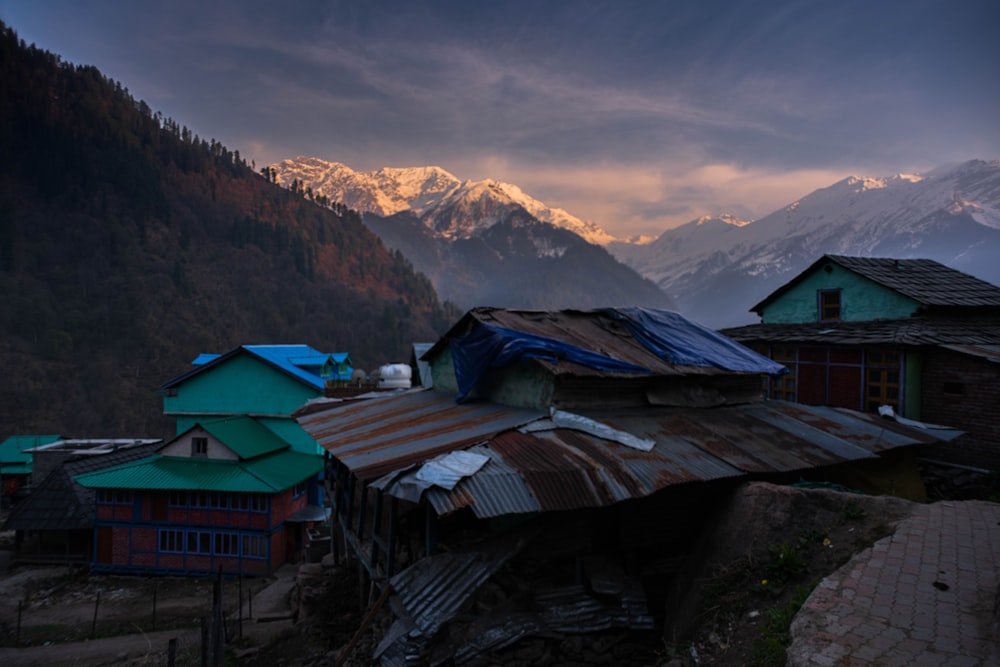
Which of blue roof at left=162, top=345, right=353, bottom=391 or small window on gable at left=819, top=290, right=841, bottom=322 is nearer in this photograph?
small window on gable at left=819, top=290, right=841, bottom=322

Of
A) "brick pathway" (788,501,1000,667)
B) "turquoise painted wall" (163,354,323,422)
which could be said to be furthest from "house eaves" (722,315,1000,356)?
"turquoise painted wall" (163,354,323,422)

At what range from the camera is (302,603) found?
1738 centimetres

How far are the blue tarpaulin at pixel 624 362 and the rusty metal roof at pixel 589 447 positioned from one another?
0.89 metres

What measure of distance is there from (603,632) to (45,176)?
137730 millimetres

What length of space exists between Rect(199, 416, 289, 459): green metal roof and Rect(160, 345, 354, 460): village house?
79 cm

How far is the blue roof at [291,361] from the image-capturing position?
32.1 metres

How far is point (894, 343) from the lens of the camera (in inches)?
661

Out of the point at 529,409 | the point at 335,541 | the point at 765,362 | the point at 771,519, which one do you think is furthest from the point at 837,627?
the point at 335,541

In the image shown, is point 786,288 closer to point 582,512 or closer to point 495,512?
point 582,512

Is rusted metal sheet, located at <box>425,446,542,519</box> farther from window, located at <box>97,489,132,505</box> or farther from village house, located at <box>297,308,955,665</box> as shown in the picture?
window, located at <box>97,489,132,505</box>

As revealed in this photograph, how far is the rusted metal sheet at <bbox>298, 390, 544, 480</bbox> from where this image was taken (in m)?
10.2

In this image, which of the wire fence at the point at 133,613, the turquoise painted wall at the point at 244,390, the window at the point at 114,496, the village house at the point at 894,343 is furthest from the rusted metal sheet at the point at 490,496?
the turquoise painted wall at the point at 244,390

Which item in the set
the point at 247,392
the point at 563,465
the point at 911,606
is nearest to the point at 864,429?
the point at 911,606

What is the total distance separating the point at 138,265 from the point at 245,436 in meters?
86.4
